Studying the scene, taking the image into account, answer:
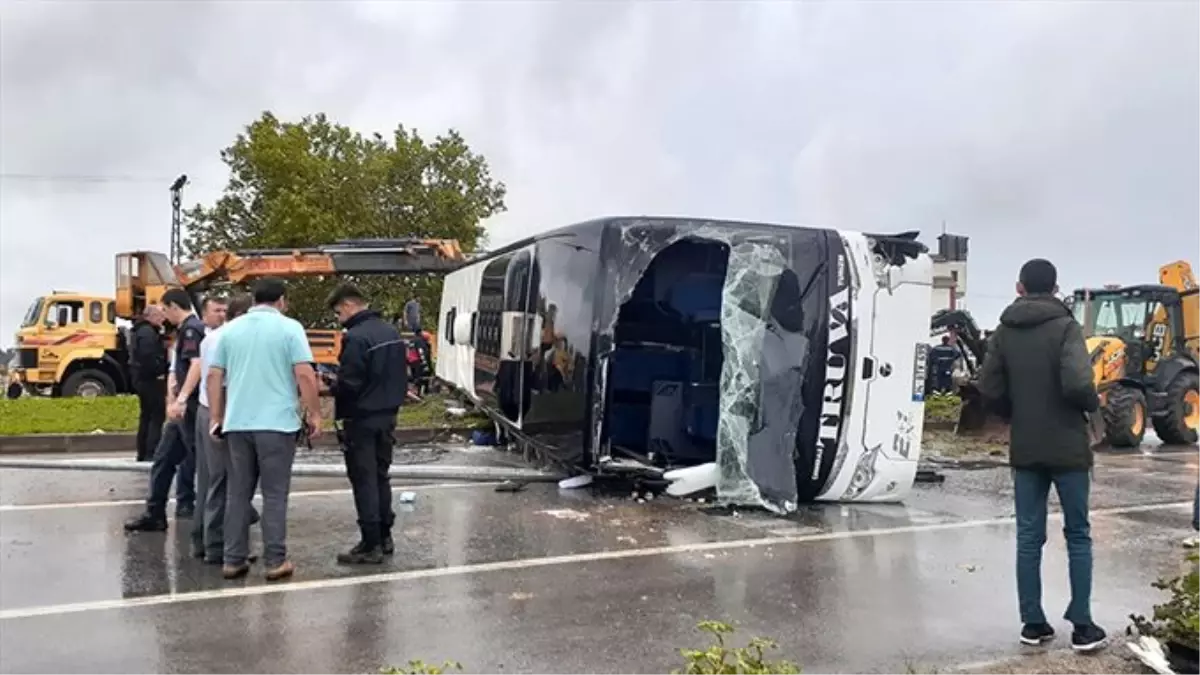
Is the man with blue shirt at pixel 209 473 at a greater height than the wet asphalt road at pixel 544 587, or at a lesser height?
greater

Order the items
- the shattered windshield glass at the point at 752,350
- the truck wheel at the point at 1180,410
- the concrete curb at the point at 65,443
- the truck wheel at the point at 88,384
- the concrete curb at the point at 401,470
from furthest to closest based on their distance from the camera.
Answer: the truck wheel at the point at 88,384, the truck wheel at the point at 1180,410, the concrete curb at the point at 65,443, the concrete curb at the point at 401,470, the shattered windshield glass at the point at 752,350

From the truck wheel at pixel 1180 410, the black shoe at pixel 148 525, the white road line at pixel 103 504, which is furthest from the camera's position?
the truck wheel at pixel 1180 410

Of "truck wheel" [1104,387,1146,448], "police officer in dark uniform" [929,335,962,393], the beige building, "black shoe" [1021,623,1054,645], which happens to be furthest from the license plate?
the beige building

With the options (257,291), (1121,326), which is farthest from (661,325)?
(1121,326)

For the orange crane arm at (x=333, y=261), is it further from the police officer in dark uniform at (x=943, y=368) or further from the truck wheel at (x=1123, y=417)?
the truck wheel at (x=1123, y=417)

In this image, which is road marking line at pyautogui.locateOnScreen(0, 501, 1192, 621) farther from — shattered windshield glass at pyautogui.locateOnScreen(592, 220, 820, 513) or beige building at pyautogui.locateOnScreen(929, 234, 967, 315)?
beige building at pyautogui.locateOnScreen(929, 234, 967, 315)

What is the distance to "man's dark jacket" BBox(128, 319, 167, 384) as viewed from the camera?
8758 millimetres

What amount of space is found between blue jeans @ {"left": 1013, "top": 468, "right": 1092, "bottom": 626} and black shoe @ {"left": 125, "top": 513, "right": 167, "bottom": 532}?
597cm

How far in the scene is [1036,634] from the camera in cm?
521

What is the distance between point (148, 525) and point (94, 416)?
28.1 feet

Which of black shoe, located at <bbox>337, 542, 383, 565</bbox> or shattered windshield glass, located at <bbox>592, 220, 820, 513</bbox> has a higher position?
shattered windshield glass, located at <bbox>592, 220, 820, 513</bbox>

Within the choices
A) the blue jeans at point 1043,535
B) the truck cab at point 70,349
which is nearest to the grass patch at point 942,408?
the blue jeans at point 1043,535

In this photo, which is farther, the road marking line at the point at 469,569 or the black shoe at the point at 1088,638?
the road marking line at the point at 469,569

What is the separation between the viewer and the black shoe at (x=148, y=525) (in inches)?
302
